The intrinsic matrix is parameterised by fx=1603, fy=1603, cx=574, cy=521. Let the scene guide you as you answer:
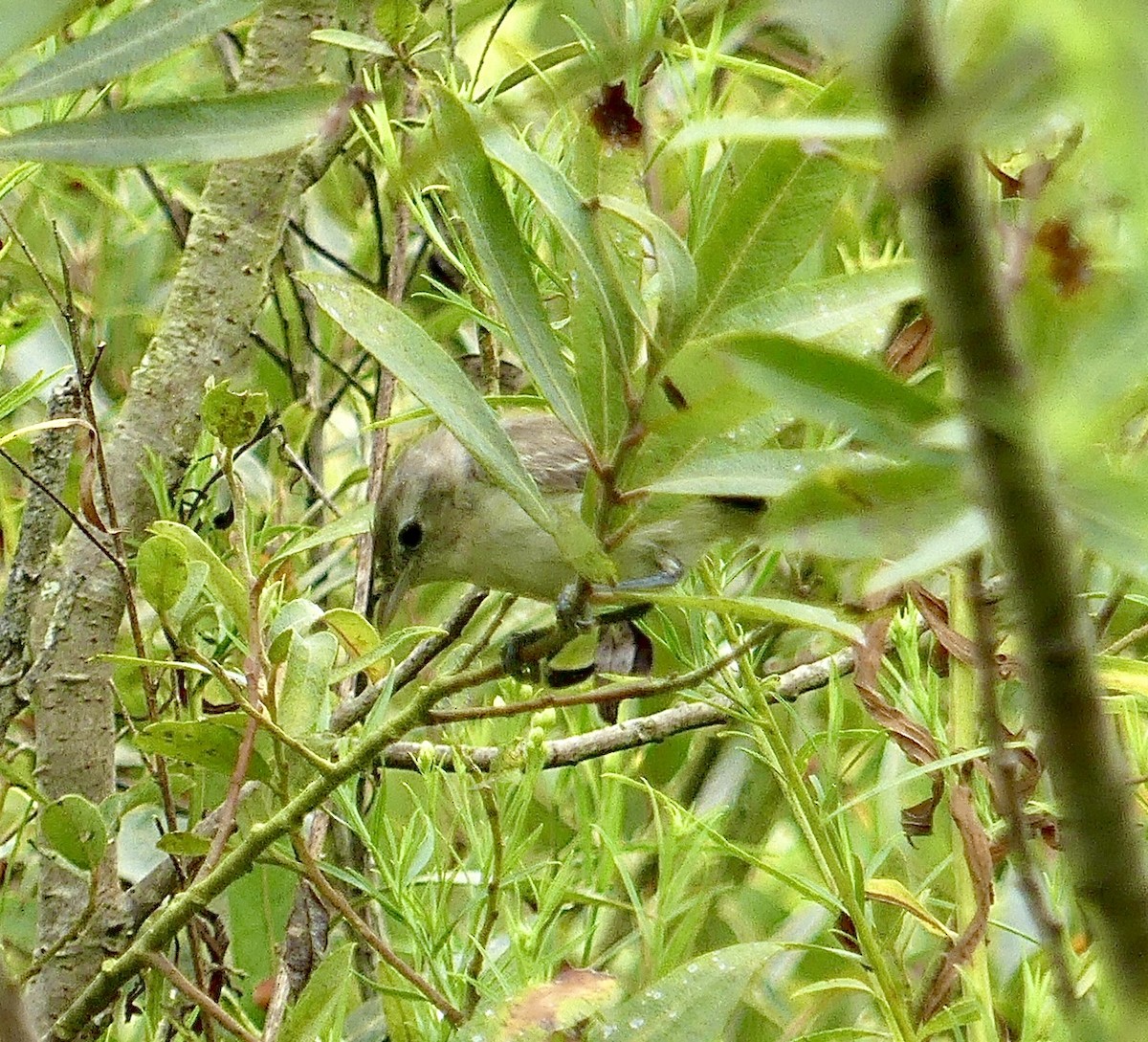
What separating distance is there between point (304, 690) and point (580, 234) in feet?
1.47

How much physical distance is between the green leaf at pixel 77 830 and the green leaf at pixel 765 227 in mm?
675

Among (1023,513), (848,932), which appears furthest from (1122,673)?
(1023,513)

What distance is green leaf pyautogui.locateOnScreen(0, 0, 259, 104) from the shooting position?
2.17 feet

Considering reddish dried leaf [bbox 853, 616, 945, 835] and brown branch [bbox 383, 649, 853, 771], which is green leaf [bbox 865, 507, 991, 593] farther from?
brown branch [bbox 383, 649, 853, 771]

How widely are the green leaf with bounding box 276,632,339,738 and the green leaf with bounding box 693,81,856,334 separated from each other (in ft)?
1.50

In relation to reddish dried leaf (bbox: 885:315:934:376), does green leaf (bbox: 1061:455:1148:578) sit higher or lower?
Result: lower

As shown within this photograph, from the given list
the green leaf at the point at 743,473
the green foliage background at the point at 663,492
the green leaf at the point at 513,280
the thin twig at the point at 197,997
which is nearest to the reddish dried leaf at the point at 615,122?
the green foliage background at the point at 663,492

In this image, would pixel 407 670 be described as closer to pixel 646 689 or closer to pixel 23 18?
pixel 646 689

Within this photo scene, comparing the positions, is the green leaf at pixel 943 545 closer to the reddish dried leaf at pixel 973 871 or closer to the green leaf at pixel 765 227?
the green leaf at pixel 765 227

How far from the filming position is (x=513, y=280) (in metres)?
0.87

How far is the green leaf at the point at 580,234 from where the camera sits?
2.63 feet

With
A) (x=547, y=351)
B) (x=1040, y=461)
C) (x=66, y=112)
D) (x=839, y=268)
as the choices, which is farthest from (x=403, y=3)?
(x=1040, y=461)

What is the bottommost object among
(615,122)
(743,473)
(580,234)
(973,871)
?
(973,871)

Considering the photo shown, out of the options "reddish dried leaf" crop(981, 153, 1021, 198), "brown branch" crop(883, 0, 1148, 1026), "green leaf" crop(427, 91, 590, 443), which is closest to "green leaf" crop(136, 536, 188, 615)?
"green leaf" crop(427, 91, 590, 443)
